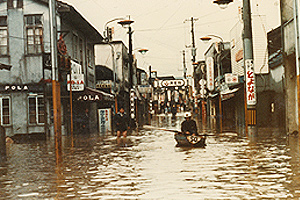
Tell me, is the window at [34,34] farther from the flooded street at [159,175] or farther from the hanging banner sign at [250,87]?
the hanging banner sign at [250,87]

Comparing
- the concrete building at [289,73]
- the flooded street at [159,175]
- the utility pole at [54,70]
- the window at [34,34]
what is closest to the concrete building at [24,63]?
the window at [34,34]

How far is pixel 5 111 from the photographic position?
2822 centimetres

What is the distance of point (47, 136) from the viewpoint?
2898 centimetres

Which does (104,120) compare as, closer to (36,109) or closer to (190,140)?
(36,109)

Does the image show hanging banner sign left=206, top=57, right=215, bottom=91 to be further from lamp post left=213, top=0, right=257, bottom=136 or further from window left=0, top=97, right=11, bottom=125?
window left=0, top=97, right=11, bottom=125

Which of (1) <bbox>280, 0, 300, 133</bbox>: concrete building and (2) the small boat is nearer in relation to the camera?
(2) the small boat

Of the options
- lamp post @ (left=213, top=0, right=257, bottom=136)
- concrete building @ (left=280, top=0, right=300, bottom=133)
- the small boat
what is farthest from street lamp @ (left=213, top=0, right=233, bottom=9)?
the small boat

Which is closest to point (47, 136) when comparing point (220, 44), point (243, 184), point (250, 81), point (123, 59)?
point (250, 81)

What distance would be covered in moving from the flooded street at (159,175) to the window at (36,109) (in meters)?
10.3

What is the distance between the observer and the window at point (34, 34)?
2831cm

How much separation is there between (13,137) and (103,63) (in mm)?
32106

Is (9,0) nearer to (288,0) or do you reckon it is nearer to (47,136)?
(47,136)

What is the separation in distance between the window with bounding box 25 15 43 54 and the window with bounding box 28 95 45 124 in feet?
9.50

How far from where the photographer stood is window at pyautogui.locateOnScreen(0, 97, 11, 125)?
28031 mm
